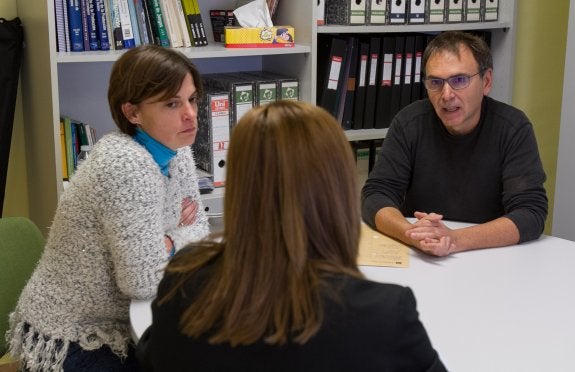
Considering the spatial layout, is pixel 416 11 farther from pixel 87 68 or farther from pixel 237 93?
pixel 87 68

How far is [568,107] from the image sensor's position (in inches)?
129

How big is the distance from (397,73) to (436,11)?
309 mm

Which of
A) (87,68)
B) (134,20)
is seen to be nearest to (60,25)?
(134,20)

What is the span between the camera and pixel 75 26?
8.82 ft

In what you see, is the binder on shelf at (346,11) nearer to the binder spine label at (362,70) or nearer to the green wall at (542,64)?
the binder spine label at (362,70)

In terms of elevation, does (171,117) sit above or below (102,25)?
below

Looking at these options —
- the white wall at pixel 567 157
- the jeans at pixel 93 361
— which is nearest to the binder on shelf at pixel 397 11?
the white wall at pixel 567 157

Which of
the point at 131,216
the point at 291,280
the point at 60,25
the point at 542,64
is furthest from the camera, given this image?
the point at 542,64

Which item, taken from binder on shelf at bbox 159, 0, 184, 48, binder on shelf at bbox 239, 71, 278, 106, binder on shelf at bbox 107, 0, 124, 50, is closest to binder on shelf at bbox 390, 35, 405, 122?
binder on shelf at bbox 239, 71, 278, 106

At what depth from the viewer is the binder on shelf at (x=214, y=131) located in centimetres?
289

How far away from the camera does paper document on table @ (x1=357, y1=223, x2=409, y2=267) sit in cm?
200

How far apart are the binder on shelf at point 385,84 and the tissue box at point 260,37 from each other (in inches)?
18.1

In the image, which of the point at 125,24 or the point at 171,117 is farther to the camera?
the point at 125,24

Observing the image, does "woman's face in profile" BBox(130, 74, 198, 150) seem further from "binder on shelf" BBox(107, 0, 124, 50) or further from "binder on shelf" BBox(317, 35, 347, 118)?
"binder on shelf" BBox(317, 35, 347, 118)
